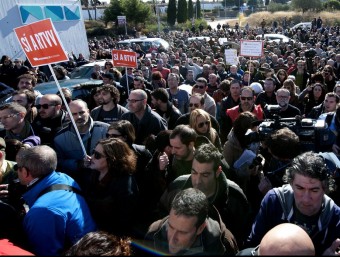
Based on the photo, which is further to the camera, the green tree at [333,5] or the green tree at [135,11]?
the green tree at [333,5]

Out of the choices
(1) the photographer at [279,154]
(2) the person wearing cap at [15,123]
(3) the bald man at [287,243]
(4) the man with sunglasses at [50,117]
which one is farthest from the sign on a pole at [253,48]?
(3) the bald man at [287,243]

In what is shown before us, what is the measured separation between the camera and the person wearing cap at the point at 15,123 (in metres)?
4.22

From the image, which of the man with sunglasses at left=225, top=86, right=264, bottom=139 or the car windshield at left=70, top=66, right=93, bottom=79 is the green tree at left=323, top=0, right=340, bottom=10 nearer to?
the car windshield at left=70, top=66, right=93, bottom=79

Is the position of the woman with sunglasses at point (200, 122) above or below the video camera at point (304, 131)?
below

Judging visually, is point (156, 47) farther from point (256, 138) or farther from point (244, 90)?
point (256, 138)

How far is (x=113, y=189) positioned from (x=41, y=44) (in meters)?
2.39

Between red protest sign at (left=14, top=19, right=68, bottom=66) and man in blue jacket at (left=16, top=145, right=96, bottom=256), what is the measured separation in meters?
1.95

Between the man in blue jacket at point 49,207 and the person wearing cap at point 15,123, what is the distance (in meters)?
1.41

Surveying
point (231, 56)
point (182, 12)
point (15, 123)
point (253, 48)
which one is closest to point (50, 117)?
point (15, 123)

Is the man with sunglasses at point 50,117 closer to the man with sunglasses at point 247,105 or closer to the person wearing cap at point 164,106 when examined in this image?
the person wearing cap at point 164,106

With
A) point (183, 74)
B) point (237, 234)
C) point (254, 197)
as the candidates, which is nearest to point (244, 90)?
point (254, 197)

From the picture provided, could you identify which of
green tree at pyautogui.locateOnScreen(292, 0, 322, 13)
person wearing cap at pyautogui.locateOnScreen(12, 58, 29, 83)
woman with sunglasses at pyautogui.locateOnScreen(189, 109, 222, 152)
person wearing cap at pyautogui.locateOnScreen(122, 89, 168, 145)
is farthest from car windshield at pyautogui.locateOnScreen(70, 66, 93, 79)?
green tree at pyautogui.locateOnScreen(292, 0, 322, 13)

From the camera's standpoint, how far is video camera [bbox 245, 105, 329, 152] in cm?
329

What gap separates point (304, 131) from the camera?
11.5 ft
